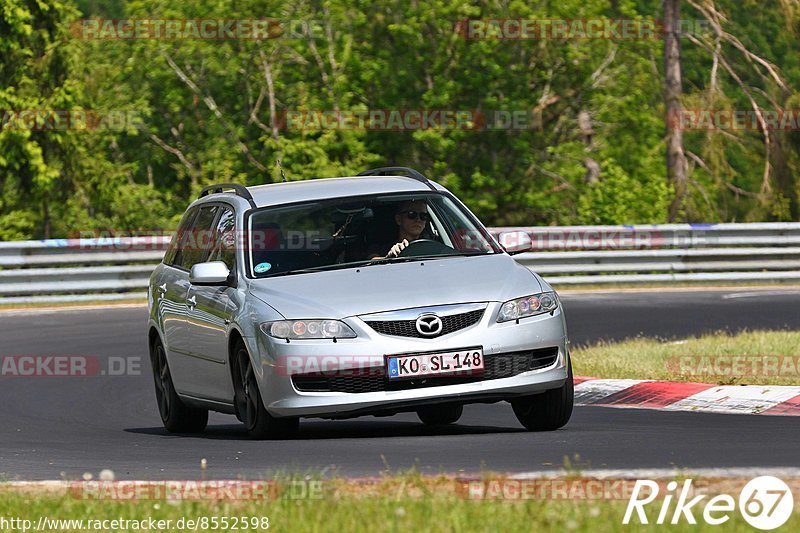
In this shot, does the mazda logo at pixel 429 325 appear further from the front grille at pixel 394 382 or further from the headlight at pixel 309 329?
the headlight at pixel 309 329

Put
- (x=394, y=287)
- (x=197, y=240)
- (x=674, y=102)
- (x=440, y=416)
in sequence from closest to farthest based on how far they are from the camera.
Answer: (x=394, y=287) < (x=440, y=416) < (x=197, y=240) < (x=674, y=102)

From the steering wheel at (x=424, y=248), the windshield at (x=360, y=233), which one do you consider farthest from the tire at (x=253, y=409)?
the steering wheel at (x=424, y=248)

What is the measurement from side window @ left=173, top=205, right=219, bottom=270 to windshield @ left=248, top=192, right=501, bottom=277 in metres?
0.71

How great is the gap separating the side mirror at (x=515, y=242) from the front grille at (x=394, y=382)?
3.94 feet

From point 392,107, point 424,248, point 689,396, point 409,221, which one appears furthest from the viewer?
point 392,107

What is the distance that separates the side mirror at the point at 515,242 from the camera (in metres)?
10.7

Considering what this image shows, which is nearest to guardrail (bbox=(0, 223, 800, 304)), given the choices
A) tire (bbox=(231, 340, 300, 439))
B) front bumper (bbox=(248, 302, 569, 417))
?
tire (bbox=(231, 340, 300, 439))

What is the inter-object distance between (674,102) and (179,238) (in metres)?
26.3

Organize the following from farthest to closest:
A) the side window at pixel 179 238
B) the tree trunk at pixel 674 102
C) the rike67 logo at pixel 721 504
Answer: the tree trunk at pixel 674 102
the side window at pixel 179 238
the rike67 logo at pixel 721 504

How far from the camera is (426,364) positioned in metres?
9.36

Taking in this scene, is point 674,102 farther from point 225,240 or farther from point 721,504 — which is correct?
point 721,504

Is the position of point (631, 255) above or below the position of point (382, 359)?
below

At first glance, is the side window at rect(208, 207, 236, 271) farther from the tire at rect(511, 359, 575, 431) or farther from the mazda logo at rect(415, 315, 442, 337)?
the tire at rect(511, 359, 575, 431)

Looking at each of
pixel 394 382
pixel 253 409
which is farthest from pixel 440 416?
pixel 394 382
